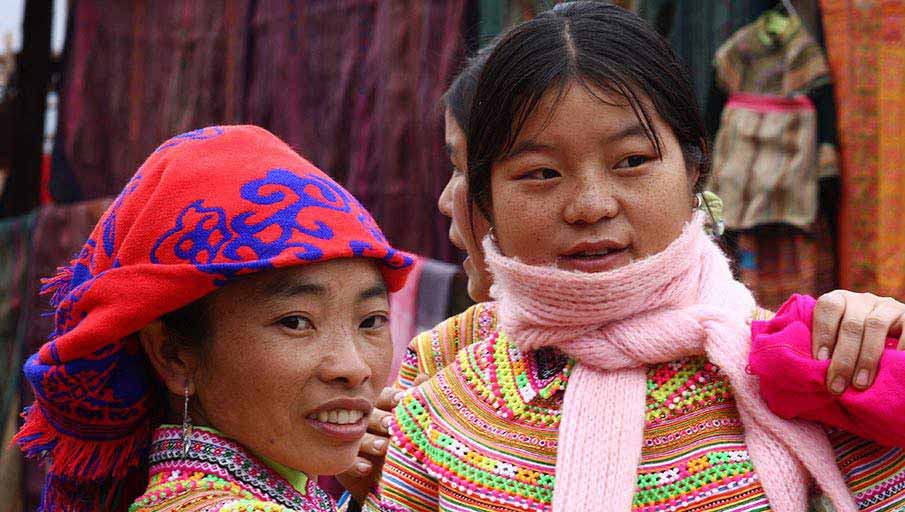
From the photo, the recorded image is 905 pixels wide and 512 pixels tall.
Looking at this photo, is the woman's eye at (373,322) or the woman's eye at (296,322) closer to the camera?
the woman's eye at (296,322)

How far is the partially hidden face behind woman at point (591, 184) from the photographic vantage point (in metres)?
1.85

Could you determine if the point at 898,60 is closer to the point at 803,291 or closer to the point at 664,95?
the point at 803,291

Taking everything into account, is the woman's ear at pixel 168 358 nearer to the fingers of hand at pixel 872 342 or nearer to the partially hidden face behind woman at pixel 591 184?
the partially hidden face behind woman at pixel 591 184

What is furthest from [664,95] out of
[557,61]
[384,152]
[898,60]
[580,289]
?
[384,152]

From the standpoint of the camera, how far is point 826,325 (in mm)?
1715

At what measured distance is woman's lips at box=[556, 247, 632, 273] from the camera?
1882 mm

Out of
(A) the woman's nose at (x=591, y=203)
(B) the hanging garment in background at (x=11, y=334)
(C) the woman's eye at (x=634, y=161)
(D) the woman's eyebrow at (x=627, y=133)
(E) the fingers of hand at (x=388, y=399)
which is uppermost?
(D) the woman's eyebrow at (x=627, y=133)

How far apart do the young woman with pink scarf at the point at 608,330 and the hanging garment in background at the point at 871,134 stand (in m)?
1.84

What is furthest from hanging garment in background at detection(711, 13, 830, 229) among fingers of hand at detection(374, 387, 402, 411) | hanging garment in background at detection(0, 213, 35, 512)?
hanging garment in background at detection(0, 213, 35, 512)

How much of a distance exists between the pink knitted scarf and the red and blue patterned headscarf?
35cm

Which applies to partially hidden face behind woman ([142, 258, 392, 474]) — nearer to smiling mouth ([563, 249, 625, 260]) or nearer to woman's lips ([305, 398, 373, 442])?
woman's lips ([305, 398, 373, 442])

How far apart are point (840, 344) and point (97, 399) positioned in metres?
1.23

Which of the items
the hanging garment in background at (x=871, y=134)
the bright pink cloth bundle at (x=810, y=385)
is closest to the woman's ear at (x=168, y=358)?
the bright pink cloth bundle at (x=810, y=385)

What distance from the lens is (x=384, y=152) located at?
4.80 m
